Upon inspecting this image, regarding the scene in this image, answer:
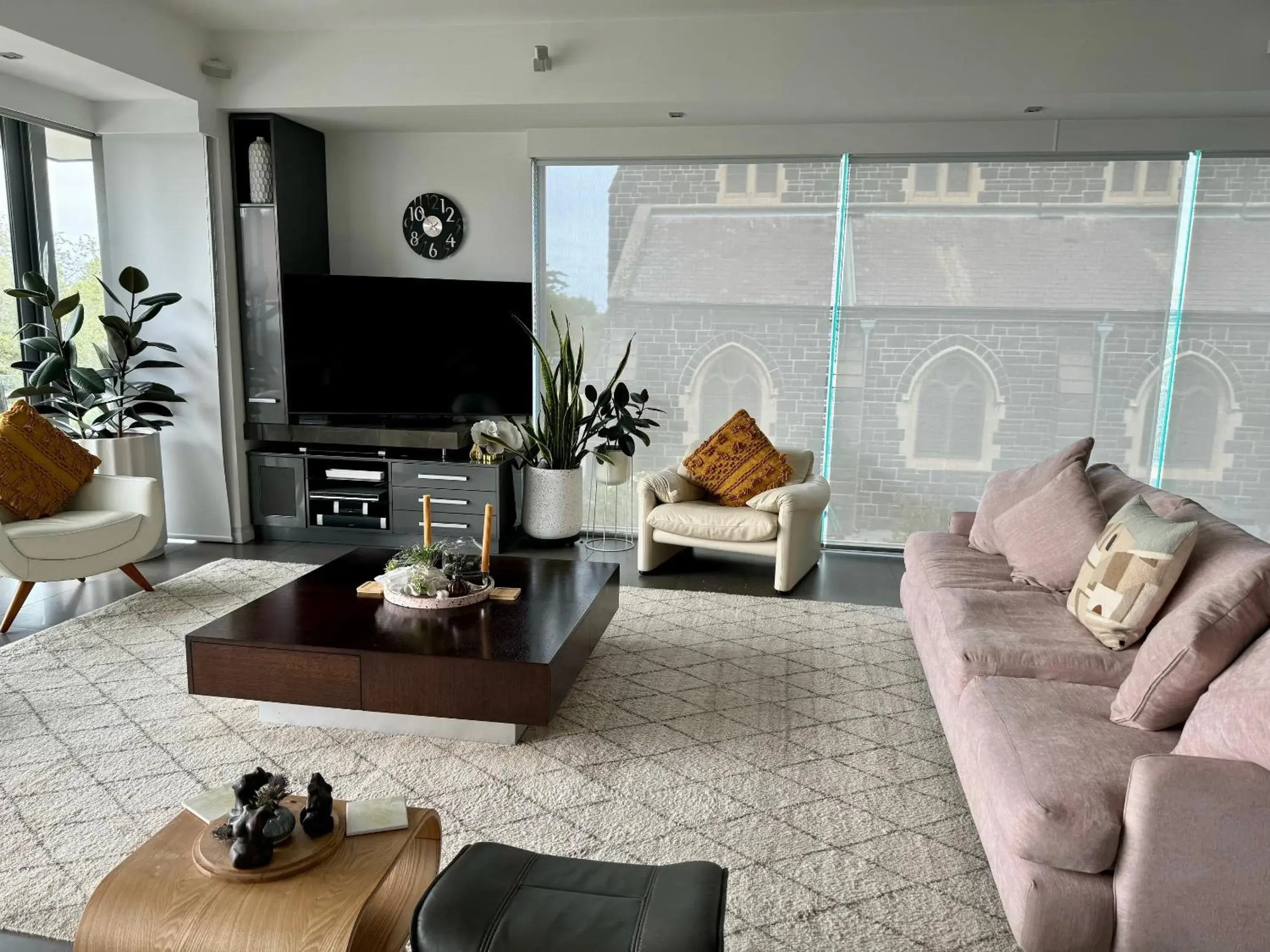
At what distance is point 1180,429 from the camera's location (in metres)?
5.18

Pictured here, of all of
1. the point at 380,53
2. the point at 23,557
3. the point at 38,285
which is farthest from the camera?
the point at 380,53

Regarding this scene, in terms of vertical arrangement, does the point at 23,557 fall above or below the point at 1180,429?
below

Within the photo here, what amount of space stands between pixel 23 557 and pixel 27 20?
228 centimetres

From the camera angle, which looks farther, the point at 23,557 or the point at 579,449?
the point at 579,449

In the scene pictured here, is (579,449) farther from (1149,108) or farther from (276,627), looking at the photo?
(1149,108)

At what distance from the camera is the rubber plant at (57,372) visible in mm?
4582

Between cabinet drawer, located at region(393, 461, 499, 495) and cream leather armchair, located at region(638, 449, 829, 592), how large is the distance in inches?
38.2

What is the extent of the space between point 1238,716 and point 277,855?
189 cm

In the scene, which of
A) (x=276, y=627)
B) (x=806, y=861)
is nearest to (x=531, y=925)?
(x=806, y=861)

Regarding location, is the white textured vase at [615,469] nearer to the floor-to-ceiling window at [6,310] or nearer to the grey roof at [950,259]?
the grey roof at [950,259]

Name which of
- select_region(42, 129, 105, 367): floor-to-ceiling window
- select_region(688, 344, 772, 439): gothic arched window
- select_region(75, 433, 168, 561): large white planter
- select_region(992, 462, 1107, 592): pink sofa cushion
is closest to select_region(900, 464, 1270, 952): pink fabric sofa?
select_region(992, 462, 1107, 592): pink sofa cushion

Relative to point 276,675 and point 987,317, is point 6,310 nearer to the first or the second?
point 276,675

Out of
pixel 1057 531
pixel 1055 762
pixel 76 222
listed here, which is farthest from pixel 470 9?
pixel 1055 762

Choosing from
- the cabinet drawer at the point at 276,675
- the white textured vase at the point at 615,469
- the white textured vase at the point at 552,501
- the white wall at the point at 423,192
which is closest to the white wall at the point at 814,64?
the white wall at the point at 423,192
